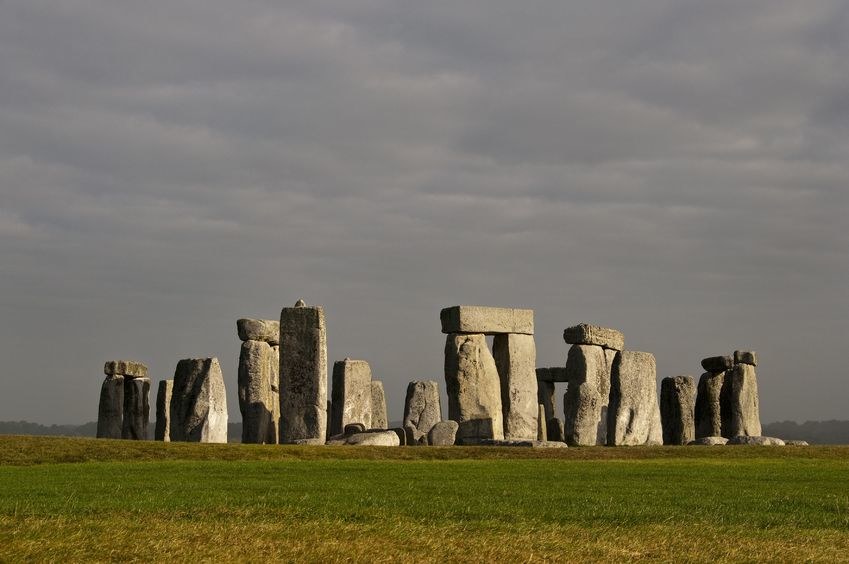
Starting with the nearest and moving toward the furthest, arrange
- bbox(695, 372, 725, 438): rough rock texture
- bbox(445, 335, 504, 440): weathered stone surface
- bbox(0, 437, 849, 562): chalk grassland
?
bbox(0, 437, 849, 562): chalk grassland
bbox(445, 335, 504, 440): weathered stone surface
bbox(695, 372, 725, 438): rough rock texture

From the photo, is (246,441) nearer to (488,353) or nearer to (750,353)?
(488,353)

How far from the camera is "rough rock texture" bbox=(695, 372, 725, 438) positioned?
34469 millimetres

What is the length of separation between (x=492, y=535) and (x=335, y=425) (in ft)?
65.3

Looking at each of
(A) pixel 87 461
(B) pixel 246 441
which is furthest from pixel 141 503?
(B) pixel 246 441

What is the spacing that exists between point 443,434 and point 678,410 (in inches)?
357

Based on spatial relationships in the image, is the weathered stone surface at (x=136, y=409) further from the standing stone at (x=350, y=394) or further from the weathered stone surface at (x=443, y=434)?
the weathered stone surface at (x=443, y=434)

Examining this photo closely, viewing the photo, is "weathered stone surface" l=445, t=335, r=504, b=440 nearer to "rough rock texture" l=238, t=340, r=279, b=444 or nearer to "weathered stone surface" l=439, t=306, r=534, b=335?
"weathered stone surface" l=439, t=306, r=534, b=335

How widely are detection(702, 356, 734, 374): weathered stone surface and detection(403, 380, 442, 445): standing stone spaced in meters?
7.91

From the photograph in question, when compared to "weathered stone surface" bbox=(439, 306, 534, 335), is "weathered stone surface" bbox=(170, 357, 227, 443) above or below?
below

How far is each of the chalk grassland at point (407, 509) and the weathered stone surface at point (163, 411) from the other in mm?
10200

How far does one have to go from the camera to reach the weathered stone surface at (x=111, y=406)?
32.6m

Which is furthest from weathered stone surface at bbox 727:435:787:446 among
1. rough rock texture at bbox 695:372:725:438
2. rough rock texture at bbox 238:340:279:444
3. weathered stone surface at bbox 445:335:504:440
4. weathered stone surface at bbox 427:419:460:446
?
rough rock texture at bbox 238:340:279:444

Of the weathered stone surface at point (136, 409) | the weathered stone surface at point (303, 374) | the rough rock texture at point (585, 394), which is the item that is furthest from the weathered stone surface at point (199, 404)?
the rough rock texture at point (585, 394)

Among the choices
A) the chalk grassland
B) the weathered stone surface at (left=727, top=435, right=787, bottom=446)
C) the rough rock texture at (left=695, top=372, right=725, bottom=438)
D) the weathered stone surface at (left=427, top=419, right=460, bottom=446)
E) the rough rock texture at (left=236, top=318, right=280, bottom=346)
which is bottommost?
the chalk grassland
